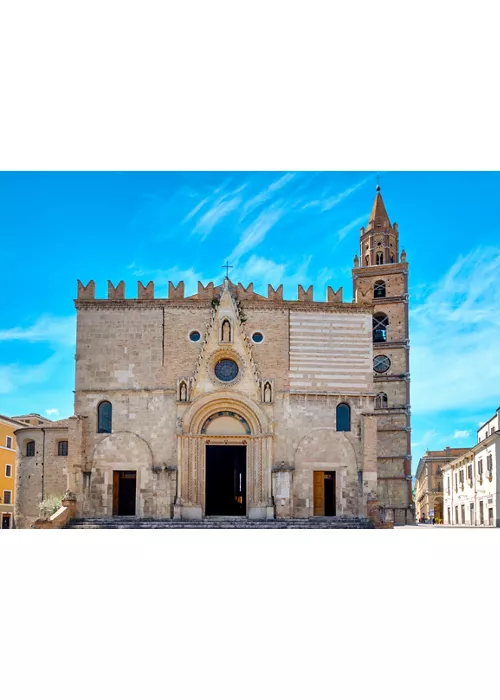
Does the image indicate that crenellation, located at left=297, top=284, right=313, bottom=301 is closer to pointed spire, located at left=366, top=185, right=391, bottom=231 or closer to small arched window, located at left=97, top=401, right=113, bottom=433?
small arched window, located at left=97, top=401, right=113, bottom=433

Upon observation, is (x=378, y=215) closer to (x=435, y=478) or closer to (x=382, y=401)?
(x=382, y=401)

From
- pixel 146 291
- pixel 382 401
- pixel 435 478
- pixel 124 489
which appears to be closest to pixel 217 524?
pixel 124 489

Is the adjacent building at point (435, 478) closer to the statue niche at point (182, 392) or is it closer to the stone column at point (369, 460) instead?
the stone column at point (369, 460)

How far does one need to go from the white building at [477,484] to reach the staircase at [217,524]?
12.8m

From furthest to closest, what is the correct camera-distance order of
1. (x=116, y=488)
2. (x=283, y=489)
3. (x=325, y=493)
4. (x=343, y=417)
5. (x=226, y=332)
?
(x=343, y=417)
(x=226, y=332)
(x=325, y=493)
(x=116, y=488)
(x=283, y=489)

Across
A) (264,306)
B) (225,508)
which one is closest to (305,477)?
(225,508)

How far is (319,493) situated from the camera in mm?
28766

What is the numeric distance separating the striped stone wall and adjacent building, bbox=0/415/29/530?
2401 cm

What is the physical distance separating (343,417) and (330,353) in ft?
8.44

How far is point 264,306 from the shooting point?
97.7 ft

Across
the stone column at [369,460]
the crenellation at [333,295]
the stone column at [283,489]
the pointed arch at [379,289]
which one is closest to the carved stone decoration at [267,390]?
the stone column at [283,489]

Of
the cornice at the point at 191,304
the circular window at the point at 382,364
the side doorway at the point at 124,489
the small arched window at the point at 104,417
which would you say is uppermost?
the cornice at the point at 191,304

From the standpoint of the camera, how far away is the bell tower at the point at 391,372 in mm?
43531
